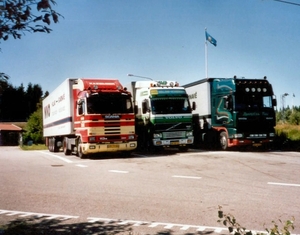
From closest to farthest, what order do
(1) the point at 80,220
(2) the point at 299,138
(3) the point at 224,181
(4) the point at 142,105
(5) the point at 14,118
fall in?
(1) the point at 80,220, (3) the point at 224,181, (4) the point at 142,105, (2) the point at 299,138, (5) the point at 14,118

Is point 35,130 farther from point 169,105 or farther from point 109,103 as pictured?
point 109,103

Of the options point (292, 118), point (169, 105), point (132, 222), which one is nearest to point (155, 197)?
point (132, 222)

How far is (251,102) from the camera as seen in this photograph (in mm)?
18328

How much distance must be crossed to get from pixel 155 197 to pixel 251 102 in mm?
11831

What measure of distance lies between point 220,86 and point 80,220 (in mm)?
→ 14589

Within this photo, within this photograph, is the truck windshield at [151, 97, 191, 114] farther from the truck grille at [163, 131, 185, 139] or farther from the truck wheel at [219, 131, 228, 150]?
the truck wheel at [219, 131, 228, 150]

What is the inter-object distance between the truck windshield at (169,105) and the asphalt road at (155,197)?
5.30 meters

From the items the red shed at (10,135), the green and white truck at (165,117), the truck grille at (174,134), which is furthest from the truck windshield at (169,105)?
the red shed at (10,135)

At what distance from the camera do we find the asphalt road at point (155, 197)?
5.96m

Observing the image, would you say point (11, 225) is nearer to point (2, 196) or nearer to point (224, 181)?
point (2, 196)

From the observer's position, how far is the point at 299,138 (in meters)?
22.7

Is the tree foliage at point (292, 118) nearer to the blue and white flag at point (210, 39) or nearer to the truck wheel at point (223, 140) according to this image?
the blue and white flag at point (210, 39)

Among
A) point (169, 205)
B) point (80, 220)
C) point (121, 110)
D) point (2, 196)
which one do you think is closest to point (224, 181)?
point (169, 205)

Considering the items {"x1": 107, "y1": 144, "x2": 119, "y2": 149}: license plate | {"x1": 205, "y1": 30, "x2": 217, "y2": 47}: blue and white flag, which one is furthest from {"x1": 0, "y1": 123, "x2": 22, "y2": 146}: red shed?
{"x1": 107, "y1": 144, "x2": 119, "y2": 149}: license plate
